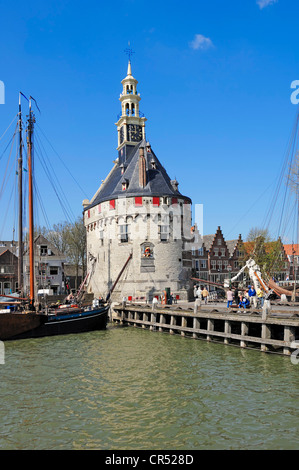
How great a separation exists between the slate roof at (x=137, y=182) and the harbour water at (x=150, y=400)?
25.5 meters

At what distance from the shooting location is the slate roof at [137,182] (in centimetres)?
4622

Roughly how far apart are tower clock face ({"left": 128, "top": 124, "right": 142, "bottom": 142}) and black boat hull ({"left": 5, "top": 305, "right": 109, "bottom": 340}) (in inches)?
1182

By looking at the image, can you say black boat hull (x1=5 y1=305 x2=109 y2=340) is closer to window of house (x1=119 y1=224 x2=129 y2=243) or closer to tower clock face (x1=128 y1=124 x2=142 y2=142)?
window of house (x1=119 y1=224 x2=129 y2=243)

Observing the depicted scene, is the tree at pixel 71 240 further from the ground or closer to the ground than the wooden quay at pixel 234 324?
further from the ground

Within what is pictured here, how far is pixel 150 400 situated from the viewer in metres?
14.1

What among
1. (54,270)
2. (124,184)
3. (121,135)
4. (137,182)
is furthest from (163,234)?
(54,270)

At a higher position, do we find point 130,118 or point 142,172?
point 130,118

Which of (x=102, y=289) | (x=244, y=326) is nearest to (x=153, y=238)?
(x=102, y=289)

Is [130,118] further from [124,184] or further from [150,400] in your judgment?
[150,400]

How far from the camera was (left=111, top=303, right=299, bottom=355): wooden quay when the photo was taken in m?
20.3

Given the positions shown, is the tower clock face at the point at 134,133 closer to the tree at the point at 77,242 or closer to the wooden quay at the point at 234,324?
the tree at the point at 77,242

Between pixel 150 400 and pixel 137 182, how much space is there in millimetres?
35198

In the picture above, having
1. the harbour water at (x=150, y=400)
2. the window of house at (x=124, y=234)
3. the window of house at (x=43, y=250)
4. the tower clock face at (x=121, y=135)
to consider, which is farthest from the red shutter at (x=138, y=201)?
the harbour water at (x=150, y=400)
